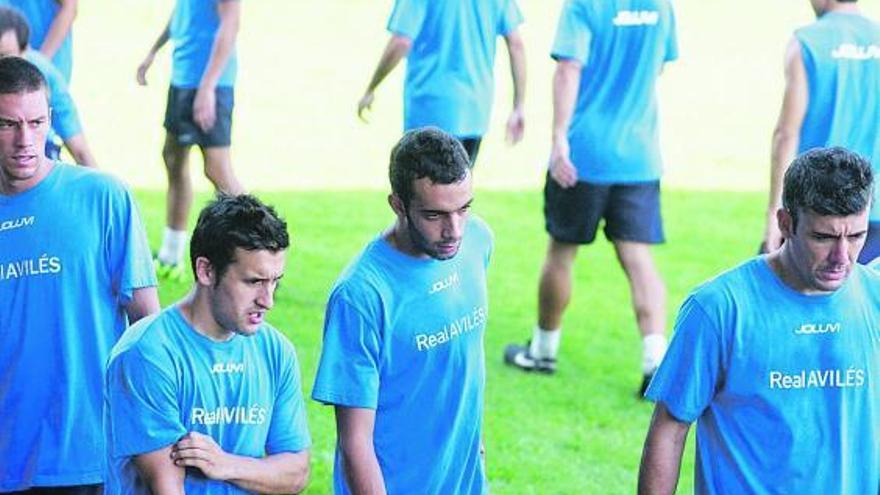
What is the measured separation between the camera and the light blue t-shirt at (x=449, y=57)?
11.1m

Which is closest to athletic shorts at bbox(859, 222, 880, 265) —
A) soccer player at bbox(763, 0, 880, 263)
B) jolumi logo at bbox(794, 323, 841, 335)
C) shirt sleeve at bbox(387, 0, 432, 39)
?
soccer player at bbox(763, 0, 880, 263)

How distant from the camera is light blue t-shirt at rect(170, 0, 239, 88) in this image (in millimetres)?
11906

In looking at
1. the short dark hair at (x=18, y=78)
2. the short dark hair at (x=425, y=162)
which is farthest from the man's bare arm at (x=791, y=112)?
the short dark hair at (x=18, y=78)

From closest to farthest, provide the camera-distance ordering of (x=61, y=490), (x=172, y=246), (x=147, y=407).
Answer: (x=147, y=407) → (x=61, y=490) → (x=172, y=246)

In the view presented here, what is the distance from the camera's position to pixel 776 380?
223 inches

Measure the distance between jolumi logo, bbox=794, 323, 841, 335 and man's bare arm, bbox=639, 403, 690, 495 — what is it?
407 millimetres

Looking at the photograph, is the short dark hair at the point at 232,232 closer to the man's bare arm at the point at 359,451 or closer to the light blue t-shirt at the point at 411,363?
the light blue t-shirt at the point at 411,363

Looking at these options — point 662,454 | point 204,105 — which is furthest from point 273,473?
point 204,105

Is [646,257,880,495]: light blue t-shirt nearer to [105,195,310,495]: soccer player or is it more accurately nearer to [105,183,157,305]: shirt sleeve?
[105,195,310,495]: soccer player

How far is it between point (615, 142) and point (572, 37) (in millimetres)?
602

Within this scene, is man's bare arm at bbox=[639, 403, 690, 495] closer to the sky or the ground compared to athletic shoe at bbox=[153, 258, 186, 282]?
closer to the sky

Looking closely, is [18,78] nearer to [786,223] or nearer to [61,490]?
[61,490]

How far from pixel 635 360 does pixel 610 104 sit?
1.68 meters

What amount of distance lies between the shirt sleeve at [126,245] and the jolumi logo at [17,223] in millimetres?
245
